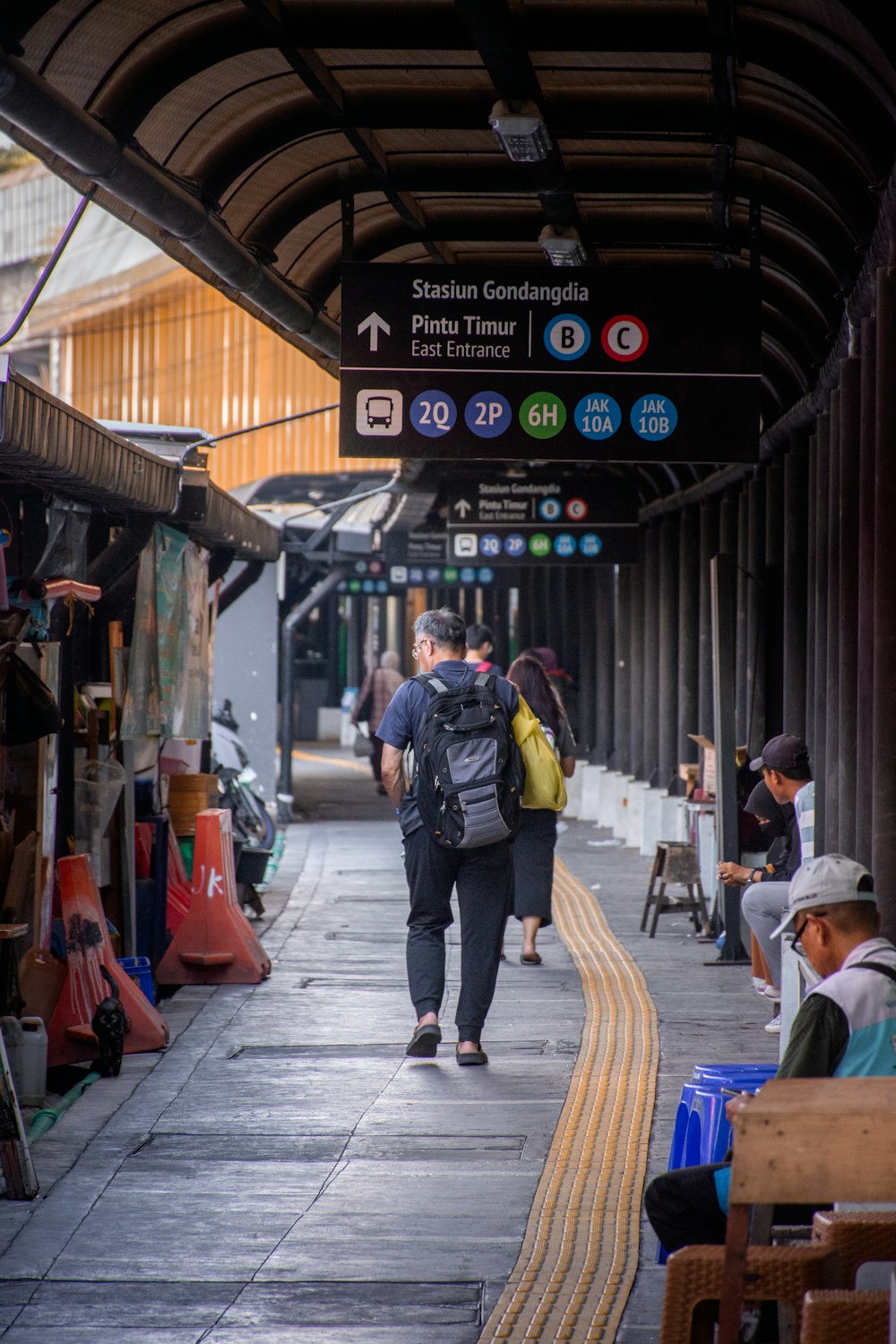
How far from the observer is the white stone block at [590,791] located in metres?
20.5

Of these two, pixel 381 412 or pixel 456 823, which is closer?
pixel 456 823

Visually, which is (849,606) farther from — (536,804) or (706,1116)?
(706,1116)

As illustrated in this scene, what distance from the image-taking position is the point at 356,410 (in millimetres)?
8094

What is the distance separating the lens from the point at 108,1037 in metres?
7.31

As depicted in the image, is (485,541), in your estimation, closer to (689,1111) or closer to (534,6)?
(534,6)

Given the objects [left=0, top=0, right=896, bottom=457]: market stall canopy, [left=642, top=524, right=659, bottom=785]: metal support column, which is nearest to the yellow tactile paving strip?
[left=0, top=0, right=896, bottom=457]: market stall canopy

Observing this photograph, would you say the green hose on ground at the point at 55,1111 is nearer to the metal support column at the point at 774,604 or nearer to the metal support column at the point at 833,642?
the metal support column at the point at 833,642

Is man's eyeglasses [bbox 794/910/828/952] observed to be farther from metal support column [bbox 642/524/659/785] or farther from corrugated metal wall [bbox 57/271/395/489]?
corrugated metal wall [bbox 57/271/395/489]

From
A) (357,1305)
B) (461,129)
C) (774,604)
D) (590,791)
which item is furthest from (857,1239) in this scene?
(590,791)

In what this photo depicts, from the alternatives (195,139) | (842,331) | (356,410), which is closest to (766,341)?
(842,331)

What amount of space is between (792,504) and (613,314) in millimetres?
2834

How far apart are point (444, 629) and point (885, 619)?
204 cm

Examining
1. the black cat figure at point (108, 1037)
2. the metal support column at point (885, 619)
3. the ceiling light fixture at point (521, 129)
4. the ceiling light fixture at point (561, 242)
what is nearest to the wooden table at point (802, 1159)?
the metal support column at point (885, 619)

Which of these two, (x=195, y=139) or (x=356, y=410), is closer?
(x=195, y=139)
